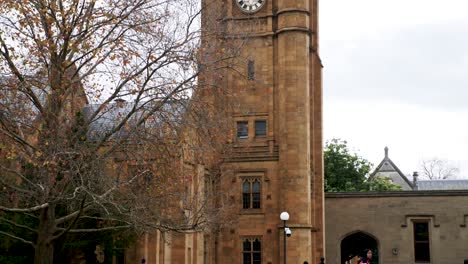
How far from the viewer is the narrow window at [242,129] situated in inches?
1497

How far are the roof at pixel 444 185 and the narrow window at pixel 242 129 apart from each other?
122 feet

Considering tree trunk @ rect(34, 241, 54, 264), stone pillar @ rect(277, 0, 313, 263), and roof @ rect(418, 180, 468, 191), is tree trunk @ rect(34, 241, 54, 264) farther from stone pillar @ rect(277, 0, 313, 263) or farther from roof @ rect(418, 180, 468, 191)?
roof @ rect(418, 180, 468, 191)

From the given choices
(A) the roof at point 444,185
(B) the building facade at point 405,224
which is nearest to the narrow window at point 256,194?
(B) the building facade at point 405,224

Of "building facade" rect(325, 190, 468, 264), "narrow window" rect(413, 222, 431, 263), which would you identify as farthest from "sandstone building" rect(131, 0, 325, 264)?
"narrow window" rect(413, 222, 431, 263)

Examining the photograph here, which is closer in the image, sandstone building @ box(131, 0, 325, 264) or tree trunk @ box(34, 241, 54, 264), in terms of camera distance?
tree trunk @ box(34, 241, 54, 264)

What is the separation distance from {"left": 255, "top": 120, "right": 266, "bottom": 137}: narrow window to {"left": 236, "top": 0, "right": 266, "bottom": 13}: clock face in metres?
6.21

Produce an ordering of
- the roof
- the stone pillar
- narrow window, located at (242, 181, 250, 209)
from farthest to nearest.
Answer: the roof
narrow window, located at (242, 181, 250, 209)
the stone pillar

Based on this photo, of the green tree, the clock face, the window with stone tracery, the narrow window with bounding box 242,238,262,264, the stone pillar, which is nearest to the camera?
the stone pillar

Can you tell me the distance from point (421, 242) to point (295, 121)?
985 centimetres

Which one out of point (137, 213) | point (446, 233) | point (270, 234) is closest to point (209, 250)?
point (270, 234)

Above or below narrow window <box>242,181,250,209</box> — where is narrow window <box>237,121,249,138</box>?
above

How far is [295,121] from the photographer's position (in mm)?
36625

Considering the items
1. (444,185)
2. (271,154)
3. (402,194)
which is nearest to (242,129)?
(271,154)

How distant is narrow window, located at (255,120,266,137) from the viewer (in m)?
37.9
